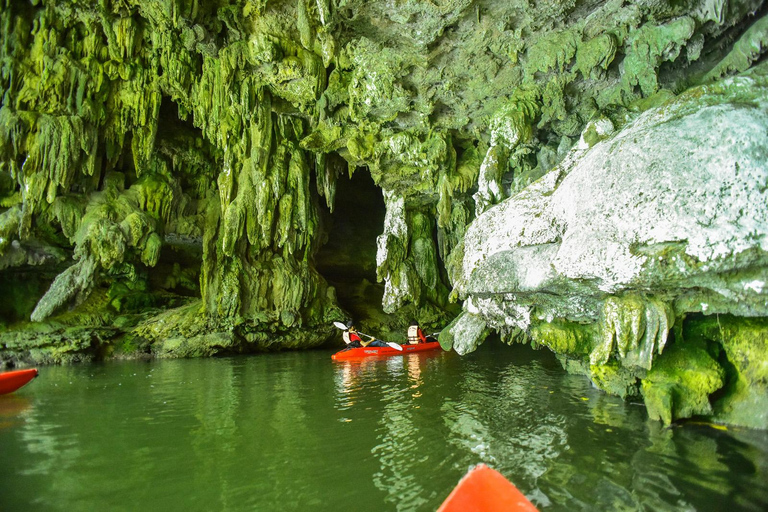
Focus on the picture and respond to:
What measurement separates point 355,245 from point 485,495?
17.0 metres

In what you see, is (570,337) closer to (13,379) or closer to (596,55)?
(596,55)

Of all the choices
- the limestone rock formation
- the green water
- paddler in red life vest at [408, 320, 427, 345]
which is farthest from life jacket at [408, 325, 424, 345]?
the limestone rock formation

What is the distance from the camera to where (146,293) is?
49.2 ft

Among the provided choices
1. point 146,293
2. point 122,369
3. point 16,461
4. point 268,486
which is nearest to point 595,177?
point 268,486

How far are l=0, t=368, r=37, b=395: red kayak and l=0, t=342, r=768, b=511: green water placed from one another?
204 millimetres

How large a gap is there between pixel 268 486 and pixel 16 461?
98.4 inches

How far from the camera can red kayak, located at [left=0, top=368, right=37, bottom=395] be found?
694 cm

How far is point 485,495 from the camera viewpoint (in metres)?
2.05

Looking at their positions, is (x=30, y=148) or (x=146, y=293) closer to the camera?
(x=30, y=148)

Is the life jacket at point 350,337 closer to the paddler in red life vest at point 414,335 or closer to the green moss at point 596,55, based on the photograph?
the paddler in red life vest at point 414,335

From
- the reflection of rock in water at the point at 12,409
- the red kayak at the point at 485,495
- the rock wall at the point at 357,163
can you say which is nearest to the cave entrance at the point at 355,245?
the rock wall at the point at 357,163

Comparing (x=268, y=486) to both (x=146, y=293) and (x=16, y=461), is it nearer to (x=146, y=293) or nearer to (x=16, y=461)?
(x=16, y=461)

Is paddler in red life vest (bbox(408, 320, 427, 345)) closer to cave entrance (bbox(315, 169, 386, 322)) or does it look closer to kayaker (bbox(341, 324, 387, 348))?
kayaker (bbox(341, 324, 387, 348))

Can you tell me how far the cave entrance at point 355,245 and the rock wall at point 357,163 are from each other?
0.48 m
